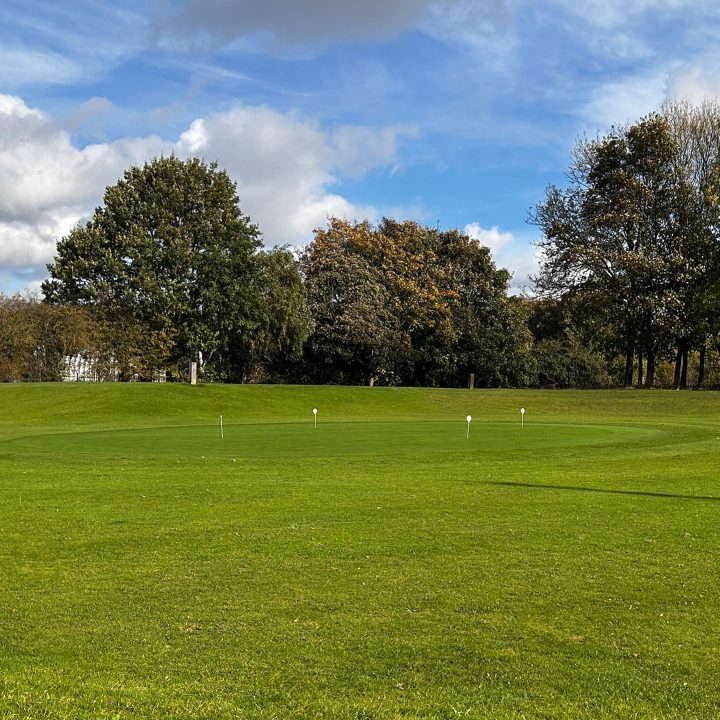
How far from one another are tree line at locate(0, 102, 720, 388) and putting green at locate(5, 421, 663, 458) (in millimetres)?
25269

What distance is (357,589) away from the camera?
716cm

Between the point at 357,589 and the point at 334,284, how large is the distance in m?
54.9

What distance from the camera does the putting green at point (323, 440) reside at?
1927cm

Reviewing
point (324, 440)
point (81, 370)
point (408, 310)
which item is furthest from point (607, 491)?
point (408, 310)

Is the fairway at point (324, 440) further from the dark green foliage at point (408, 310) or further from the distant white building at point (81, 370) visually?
the dark green foliage at point (408, 310)

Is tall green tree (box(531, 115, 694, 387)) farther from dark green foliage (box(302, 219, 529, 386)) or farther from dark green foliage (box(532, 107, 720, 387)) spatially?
dark green foliage (box(302, 219, 529, 386))

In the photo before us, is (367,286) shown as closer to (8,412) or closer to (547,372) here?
(547,372)

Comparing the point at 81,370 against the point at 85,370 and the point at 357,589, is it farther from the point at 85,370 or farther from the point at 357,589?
the point at 357,589

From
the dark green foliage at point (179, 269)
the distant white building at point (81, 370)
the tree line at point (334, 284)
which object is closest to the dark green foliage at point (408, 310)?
the tree line at point (334, 284)

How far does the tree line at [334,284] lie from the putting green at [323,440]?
995 inches

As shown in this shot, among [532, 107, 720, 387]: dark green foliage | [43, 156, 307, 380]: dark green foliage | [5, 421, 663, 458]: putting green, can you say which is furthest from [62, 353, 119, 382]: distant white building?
[532, 107, 720, 387]: dark green foliage

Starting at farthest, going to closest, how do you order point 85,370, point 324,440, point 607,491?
point 85,370 → point 324,440 → point 607,491

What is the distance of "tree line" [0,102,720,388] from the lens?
164 ft

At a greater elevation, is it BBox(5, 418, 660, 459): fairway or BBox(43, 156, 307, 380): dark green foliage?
BBox(43, 156, 307, 380): dark green foliage
